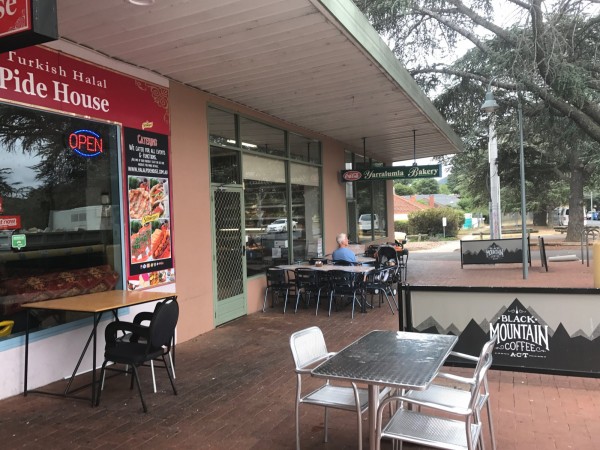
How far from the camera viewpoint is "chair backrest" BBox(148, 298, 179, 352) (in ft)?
13.2

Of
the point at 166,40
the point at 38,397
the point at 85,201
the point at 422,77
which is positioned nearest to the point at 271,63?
the point at 166,40

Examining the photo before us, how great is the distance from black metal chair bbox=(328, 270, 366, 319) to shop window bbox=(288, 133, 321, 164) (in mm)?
2899

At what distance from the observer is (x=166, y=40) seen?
4941 mm

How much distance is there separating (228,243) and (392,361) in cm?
504

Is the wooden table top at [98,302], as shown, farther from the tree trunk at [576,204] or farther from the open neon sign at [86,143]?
the tree trunk at [576,204]

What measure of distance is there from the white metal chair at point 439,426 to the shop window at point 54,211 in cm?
361

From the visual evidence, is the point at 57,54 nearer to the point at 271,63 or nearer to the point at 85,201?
the point at 85,201

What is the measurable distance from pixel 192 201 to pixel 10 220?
7.92 ft

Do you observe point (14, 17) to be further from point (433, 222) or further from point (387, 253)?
point (433, 222)

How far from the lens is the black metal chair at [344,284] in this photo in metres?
7.88

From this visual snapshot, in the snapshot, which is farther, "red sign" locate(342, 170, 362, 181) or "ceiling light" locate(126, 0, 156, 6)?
"red sign" locate(342, 170, 362, 181)

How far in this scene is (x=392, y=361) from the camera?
9.36 ft

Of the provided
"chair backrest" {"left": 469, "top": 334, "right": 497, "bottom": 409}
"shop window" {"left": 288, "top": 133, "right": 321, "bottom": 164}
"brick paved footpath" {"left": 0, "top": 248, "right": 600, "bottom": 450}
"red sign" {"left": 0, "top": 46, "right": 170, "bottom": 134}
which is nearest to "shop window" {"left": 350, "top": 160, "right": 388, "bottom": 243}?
"shop window" {"left": 288, "top": 133, "right": 321, "bottom": 164}

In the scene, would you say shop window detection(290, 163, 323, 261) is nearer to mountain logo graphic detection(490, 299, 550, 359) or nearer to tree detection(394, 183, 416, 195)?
mountain logo graphic detection(490, 299, 550, 359)
